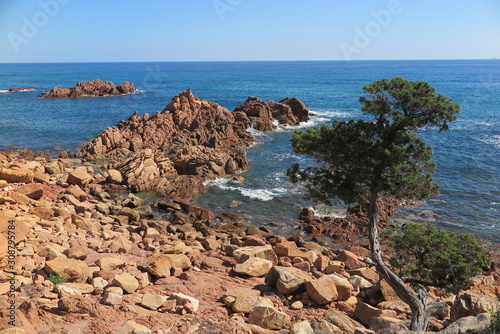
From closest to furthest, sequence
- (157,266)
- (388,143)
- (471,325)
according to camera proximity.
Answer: (471,325) < (388,143) < (157,266)

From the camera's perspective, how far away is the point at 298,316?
13.5 metres

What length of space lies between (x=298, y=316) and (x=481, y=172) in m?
32.9

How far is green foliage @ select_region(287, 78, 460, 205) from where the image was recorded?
13.6m

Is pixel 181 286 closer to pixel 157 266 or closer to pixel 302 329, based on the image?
pixel 157 266

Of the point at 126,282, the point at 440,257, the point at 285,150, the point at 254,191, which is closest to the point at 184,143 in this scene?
the point at 285,150

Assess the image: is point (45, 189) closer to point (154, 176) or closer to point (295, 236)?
point (154, 176)

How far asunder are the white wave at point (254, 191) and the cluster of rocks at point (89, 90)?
81.0 m

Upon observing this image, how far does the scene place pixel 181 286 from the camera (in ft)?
50.1

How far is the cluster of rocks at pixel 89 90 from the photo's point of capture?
335ft

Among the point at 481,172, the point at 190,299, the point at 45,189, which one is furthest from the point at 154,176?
the point at 481,172

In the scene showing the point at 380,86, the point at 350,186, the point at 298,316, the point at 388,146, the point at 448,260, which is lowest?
the point at 298,316

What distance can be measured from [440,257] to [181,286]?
30.9ft

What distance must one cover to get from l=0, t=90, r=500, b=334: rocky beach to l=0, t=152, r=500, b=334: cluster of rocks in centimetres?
5

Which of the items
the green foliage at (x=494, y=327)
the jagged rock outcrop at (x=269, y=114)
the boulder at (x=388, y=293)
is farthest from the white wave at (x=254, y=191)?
the green foliage at (x=494, y=327)
